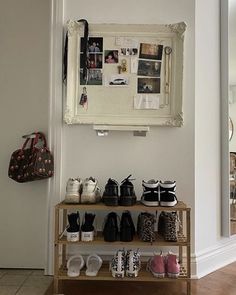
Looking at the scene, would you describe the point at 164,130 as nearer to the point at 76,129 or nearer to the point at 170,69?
the point at 170,69

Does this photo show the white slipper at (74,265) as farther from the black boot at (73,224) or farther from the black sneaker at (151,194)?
the black sneaker at (151,194)

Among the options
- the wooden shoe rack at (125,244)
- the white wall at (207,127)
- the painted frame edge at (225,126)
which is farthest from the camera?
the painted frame edge at (225,126)

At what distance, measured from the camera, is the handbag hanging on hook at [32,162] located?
1767 millimetres

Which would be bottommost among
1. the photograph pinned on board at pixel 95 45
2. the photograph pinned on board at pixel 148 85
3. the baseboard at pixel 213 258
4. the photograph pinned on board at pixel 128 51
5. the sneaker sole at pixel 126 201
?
the baseboard at pixel 213 258

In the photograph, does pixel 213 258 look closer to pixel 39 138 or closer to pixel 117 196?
pixel 117 196

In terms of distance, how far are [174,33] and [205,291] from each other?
5.40 ft

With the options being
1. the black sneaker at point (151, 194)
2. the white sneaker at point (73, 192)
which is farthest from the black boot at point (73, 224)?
the black sneaker at point (151, 194)

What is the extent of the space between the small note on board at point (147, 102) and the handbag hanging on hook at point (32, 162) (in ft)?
2.21

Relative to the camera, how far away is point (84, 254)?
1.83 m

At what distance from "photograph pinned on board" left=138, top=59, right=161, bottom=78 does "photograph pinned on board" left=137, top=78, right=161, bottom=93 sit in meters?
0.04

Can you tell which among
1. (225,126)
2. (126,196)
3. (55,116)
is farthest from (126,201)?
(225,126)

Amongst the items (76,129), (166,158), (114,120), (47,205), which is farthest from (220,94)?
(47,205)

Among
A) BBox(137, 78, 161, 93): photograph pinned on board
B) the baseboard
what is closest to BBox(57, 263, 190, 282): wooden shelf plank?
the baseboard

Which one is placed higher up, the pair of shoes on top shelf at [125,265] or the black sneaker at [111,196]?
the black sneaker at [111,196]
